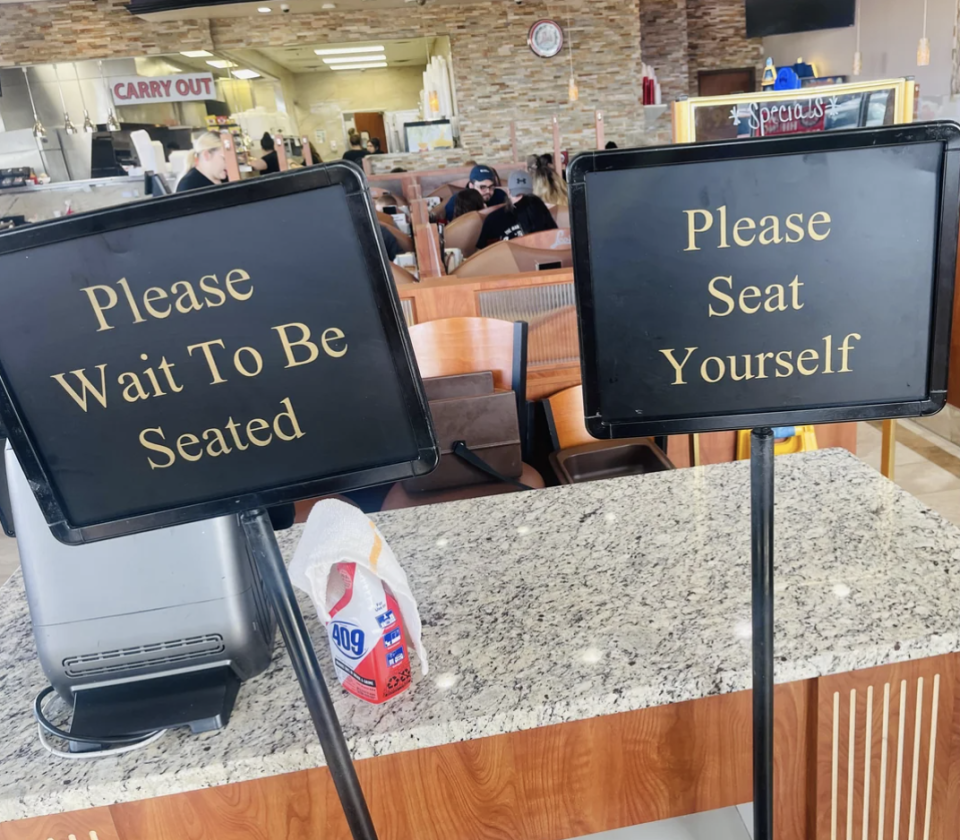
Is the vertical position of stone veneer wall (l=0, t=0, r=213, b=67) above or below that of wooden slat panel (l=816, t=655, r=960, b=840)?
above

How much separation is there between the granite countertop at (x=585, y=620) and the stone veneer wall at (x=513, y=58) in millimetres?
9890

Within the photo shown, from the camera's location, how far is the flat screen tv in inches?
386

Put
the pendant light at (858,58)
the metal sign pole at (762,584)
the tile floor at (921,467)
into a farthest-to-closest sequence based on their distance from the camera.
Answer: the pendant light at (858,58) < the tile floor at (921,467) < the metal sign pole at (762,584)

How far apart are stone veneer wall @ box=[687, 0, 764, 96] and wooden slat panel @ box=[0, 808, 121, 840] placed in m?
14.3

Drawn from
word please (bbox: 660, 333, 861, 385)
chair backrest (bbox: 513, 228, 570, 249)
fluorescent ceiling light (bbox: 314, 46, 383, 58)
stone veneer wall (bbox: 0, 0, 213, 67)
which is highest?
stone veneer wall (bbox: 0, 0, 213, 67)

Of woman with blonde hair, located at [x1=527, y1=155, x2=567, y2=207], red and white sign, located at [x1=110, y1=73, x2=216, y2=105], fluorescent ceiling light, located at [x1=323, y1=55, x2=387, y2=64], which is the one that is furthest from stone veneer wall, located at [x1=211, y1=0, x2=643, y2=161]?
woman with blonde hair, located at [x1=527, y1=155, x2=567, y2=207]

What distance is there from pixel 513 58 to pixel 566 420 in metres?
9.67

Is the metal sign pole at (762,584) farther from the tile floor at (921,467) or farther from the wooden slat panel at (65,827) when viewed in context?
the tile floor at (921,467)

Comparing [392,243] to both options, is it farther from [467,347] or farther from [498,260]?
[467,347]

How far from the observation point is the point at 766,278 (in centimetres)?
68

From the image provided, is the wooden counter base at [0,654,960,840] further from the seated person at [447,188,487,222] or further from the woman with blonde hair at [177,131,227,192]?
the seated person at [447,188,487,222]

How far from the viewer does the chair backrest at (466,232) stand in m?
5.18

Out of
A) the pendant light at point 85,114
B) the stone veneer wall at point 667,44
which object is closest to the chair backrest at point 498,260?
the pendant light at point 85,114

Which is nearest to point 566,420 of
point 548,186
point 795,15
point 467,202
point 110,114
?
point 548,186
